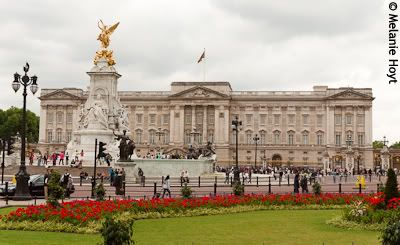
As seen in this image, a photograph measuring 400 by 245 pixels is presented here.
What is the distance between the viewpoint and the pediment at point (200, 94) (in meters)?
111

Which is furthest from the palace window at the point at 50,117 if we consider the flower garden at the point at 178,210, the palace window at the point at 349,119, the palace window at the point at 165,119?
the flower garden at the point at 178,210

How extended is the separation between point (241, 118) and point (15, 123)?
52.0 m

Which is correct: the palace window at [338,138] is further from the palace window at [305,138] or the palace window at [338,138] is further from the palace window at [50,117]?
the palace window at [50,117]

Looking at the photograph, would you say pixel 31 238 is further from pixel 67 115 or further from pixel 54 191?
pixel 67 115

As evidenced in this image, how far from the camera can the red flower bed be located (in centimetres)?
1591

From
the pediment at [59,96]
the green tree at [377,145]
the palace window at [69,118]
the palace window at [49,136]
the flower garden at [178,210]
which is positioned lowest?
the flower garden at [178,210]

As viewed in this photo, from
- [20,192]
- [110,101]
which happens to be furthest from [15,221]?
[110,101]

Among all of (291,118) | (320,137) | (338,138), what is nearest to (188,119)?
(291,118)

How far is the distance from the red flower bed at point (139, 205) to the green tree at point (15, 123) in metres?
101

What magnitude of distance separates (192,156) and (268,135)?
2477 inches

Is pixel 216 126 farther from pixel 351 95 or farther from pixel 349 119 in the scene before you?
pixel 351 95

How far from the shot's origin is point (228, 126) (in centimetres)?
11188

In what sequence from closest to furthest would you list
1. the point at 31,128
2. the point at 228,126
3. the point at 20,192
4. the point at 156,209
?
the point at 156,209 < the point at 20,192 < the point at 228,126 < the point at 31,128

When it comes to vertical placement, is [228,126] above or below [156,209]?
above
